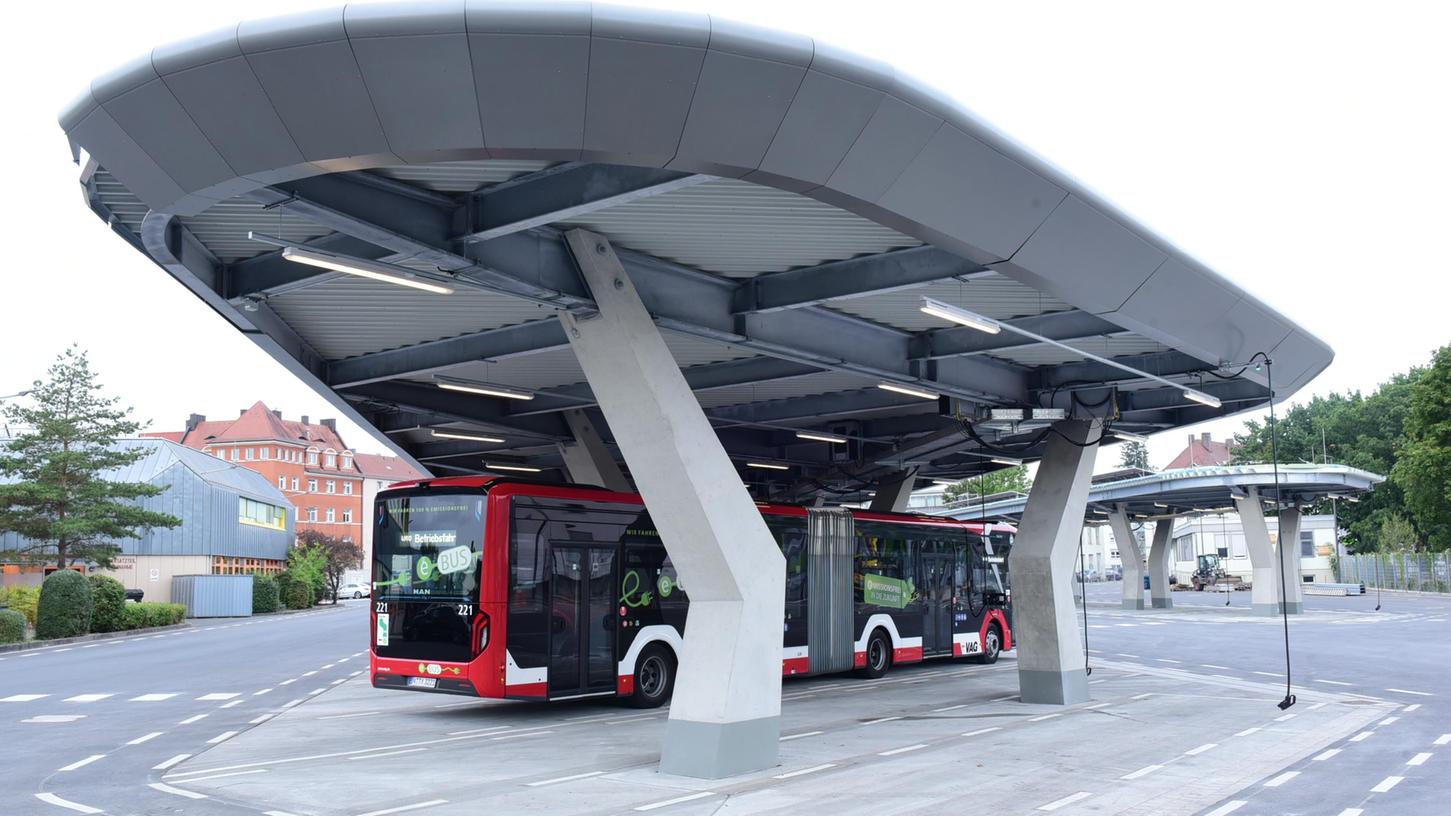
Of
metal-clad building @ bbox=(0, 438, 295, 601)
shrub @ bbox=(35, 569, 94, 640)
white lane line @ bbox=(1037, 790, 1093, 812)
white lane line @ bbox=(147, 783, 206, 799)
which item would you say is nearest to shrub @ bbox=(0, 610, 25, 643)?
shrub @ bbox=(35, 569, 94, 640)

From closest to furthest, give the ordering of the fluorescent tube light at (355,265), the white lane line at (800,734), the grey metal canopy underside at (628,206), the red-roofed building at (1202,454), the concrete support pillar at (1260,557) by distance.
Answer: the grey metal canopy underside at (628,206), the fluorescent tube light at (355,265), the white lane line at (800,734), the concrete support pillar at (1260,557), the red-roofed building at (1202,454)

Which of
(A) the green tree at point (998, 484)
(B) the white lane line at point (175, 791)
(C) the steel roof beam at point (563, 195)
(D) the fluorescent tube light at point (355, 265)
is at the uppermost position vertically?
(A) the green tree at point (998, 484)

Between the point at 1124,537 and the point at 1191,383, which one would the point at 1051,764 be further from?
the point at 1124,537

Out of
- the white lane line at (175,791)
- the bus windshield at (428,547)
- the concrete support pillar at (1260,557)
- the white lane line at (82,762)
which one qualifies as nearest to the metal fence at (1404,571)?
the concrete support pillar at (1260,557)

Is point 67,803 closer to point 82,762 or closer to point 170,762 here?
point 170,762

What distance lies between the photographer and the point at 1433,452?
209 feet

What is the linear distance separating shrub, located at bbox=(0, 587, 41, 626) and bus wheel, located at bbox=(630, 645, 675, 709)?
97.7 feet

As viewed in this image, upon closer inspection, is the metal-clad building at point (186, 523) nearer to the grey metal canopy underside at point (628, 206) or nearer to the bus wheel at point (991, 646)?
the bus wheel at point (991, 646)

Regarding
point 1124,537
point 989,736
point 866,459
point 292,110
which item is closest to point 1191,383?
point 989,736

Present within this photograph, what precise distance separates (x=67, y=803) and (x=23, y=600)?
3516 centimetres

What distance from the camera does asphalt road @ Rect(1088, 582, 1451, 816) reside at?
10.7 metres

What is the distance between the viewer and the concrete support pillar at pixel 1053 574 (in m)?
18.1

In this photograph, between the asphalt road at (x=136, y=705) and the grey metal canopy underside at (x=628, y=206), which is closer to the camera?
the grey metal canopy underside at (x=628, y=206)

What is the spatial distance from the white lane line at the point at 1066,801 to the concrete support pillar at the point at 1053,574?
7228mm
